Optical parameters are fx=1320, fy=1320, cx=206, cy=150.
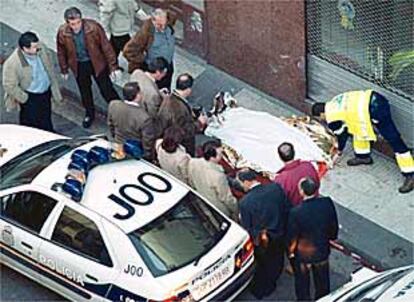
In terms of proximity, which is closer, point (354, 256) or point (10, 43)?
point (354, 256)

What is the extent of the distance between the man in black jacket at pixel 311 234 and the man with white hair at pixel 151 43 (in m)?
3.47

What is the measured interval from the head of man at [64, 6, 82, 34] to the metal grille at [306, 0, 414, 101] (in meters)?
2.56

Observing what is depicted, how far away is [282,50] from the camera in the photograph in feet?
50.2

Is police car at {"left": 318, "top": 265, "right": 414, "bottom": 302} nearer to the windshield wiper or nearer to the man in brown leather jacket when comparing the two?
the windshield wiper

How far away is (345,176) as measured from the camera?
1427 cm

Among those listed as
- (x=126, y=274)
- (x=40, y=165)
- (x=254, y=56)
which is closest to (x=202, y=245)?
(x=126, y=274)

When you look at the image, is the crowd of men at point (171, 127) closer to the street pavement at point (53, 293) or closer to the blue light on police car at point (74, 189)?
the street pavement at point (53, 293)

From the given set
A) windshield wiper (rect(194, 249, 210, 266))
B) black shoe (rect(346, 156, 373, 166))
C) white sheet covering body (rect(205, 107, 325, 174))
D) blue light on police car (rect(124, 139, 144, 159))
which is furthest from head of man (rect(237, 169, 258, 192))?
black shoe (rect(346, 156, 373, 166))

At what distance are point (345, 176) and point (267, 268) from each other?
2302 millimetres

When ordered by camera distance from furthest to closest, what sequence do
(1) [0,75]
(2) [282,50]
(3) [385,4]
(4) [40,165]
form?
1. (1) [0,75]
2. (2) [282,50]
3. (3) [385,4]
4. (4) [40,165]

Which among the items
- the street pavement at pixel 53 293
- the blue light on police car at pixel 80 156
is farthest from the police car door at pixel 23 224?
the blue light on police car at pixel 80 156

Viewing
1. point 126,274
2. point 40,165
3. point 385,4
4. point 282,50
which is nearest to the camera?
point 126,274

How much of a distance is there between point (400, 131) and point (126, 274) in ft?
13.3

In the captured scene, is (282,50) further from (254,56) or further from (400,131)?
(400,131)
